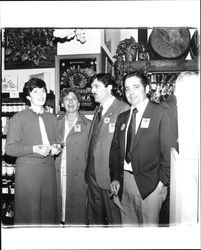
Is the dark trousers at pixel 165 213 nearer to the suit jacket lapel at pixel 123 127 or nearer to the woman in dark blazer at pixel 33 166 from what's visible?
the suit jacket lapel at pixel 123 127

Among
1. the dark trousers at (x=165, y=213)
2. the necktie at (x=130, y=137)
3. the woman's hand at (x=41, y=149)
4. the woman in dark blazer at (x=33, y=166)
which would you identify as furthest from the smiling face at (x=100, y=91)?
the dark trousers at (x=165, y=213)

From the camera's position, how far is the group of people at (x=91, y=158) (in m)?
2.85

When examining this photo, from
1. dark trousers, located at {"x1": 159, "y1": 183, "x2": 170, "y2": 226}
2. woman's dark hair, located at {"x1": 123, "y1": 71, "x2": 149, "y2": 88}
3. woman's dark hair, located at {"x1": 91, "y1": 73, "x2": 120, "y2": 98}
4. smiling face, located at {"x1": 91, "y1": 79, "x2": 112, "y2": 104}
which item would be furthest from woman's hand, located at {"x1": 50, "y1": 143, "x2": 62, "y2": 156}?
dark trousers, located at {"x1": 159, "y1": 183, "x2": 170, "y2": 226}

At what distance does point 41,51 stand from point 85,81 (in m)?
0.39

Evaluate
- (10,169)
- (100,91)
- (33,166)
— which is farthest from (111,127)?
(10,169)

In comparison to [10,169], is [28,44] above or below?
above

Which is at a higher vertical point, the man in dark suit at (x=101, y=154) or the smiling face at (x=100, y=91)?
the smiling face at (x=100, y=91)

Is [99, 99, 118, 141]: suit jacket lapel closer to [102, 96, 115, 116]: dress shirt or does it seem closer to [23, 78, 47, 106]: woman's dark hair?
[102, 96, 115, 116]: dress shirt

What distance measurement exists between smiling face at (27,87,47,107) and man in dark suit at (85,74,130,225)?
0.37m

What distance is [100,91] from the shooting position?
288 centimetres

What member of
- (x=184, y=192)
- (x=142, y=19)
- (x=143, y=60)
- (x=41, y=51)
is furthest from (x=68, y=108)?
(x=184, y=192)

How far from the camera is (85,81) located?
113 inches

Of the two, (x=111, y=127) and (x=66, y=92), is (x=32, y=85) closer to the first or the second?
(x=66, y=92)

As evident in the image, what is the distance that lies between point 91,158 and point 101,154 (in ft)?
0.26
